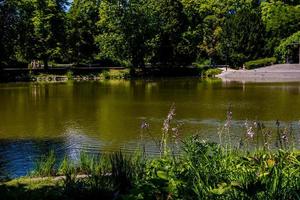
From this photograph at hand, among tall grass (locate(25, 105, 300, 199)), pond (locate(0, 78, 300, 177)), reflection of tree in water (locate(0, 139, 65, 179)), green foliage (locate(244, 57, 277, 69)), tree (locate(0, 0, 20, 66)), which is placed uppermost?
tree (locate(0, 0, 20, 66))

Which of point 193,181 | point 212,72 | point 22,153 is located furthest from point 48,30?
point 193,181

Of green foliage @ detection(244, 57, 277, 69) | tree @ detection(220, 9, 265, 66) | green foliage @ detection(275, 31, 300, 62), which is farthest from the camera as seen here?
tree @ detection(220, 9, 265, 66)

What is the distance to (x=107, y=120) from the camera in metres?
21.1

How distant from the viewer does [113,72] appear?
63594 millimetres

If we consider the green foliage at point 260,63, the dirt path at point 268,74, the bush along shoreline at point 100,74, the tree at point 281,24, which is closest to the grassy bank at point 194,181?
the dirt path at point 268,74

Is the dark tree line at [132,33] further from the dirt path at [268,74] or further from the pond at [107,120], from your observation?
the pond at [107,120]

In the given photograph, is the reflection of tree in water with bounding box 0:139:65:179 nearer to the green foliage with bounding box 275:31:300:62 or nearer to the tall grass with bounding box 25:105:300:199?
the tall grass with bounding box 25:105:300:199

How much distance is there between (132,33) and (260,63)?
16357 millimetres

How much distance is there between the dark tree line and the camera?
62.8 m

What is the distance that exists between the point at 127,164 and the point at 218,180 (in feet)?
8.64

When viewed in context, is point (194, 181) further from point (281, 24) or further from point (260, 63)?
point (281, 24)

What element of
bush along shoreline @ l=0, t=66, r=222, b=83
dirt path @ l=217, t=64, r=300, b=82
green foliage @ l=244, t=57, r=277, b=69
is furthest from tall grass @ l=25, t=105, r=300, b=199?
green foliage @ l=244, t=57, r=277, b=69

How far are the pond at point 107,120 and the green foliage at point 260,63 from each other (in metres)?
32.7

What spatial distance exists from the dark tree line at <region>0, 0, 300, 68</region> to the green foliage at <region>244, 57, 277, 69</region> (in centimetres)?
337
